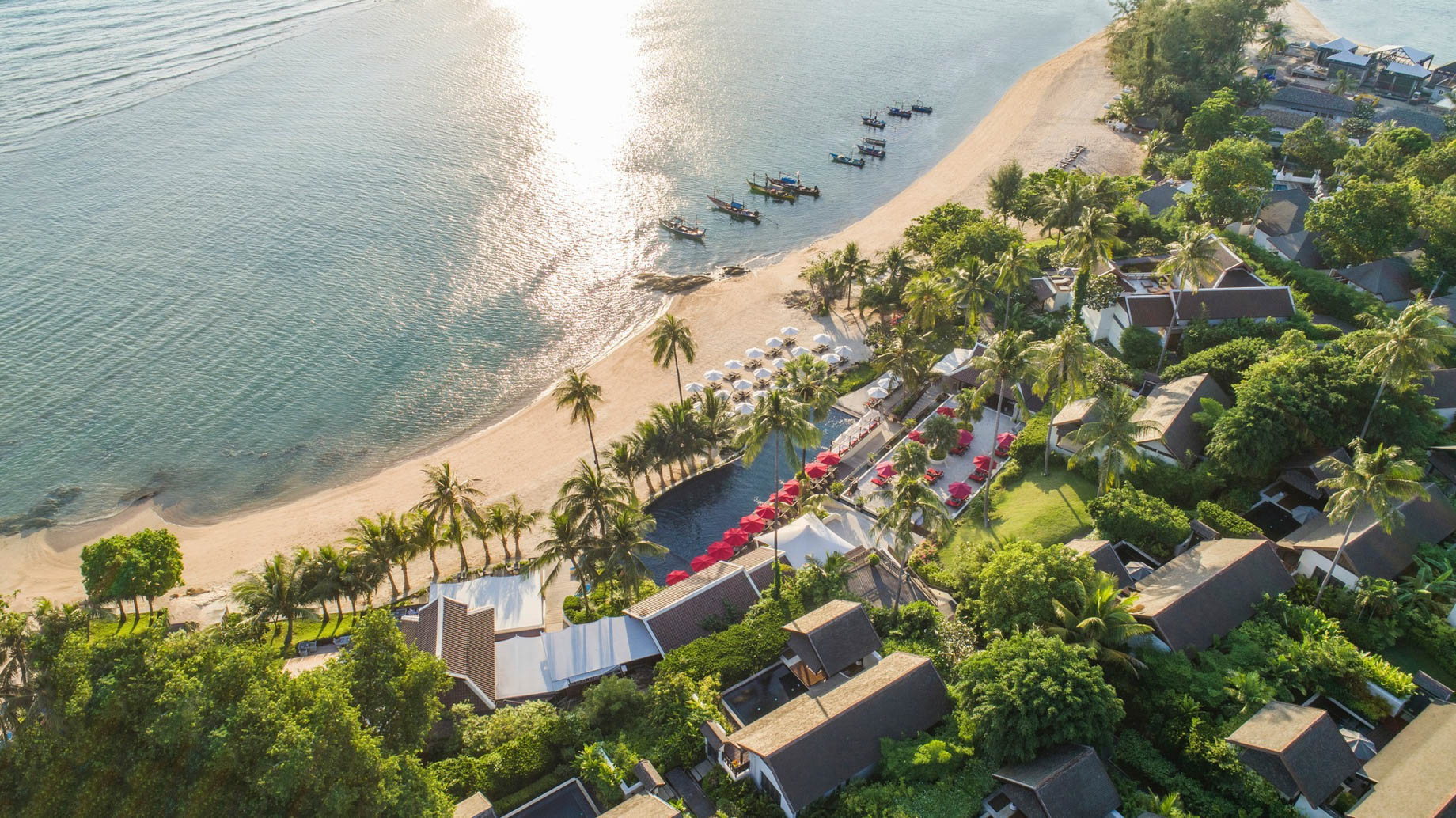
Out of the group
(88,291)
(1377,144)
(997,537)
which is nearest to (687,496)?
(997,537)

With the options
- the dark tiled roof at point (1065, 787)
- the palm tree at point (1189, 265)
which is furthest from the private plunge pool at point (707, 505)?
the dark tiled roof at point (1065, 787)

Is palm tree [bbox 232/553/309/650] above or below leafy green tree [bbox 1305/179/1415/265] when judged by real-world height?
Answer: below

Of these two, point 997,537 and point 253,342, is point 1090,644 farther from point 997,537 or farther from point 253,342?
point 253,342

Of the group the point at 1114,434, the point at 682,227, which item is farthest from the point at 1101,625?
the point at 682,227

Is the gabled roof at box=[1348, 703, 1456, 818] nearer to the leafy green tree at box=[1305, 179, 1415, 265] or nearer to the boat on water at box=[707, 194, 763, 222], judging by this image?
the leafy green tree at box=[1305, 179, 1415, 265]

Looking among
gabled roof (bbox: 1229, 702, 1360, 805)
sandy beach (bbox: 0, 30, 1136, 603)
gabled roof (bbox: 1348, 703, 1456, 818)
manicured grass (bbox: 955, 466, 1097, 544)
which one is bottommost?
gabled roof (bbox: 1348, 703, 1456, 818)

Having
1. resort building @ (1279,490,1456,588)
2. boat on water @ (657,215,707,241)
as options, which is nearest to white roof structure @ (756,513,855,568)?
resort building @ (1279,490,1456,588)
